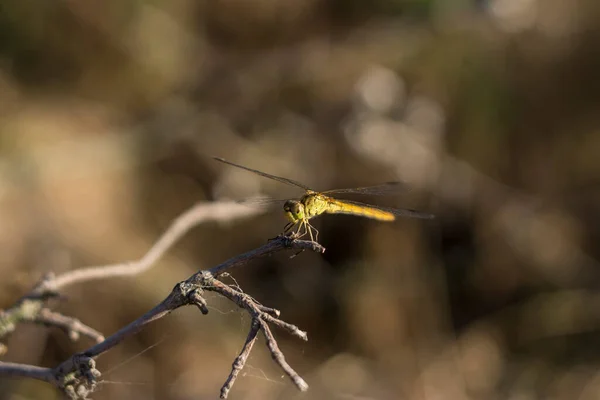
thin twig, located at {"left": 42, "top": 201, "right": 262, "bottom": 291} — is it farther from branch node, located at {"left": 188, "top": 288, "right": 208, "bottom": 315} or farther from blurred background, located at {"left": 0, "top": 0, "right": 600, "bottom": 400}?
blurred background, located at {"left": 0, "top": 0, "right": 600, "bottom": 400}

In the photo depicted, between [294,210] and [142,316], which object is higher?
[294,210]

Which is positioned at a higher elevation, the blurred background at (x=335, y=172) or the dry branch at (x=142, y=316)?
the blurred background at (x=335, y=172)

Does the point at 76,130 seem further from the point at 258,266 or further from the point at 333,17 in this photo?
the point at 333,17

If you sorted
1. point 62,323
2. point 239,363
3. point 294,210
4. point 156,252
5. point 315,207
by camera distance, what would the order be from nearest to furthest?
point 239,363 → point 62,323 → point 156,252 → point 294,210 → point 315,207

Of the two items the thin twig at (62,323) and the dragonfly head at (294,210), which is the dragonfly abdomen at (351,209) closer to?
the dragonfly head at (294,210)

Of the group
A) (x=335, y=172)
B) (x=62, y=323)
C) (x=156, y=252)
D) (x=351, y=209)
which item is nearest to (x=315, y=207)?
(x=351, y=209)

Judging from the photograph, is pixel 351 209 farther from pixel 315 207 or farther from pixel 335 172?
pixel 335 172

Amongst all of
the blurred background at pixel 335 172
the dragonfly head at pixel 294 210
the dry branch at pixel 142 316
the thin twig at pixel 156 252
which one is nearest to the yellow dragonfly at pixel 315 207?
the dragonfly head at pixel 294 210
